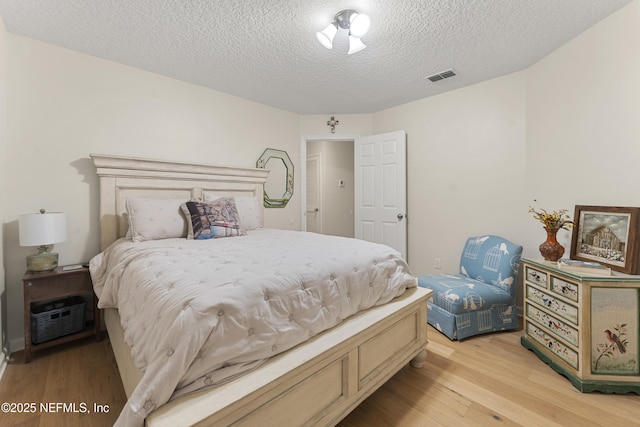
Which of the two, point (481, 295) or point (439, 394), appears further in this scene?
point (481, 295)

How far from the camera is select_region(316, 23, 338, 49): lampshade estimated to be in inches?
Answer: 78.0

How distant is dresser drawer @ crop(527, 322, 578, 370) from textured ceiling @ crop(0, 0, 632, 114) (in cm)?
222

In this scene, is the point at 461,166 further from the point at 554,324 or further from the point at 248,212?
the point at 248,212

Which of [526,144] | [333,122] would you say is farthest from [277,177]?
[526,144]

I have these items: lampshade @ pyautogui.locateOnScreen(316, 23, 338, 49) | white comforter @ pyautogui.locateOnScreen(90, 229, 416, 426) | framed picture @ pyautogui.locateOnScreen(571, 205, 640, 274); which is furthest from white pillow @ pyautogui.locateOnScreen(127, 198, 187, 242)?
framed picture @ pyautogui.locateOnScreen(571, 205, 640, 274)

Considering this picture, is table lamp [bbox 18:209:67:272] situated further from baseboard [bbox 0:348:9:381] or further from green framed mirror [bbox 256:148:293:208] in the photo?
green framed mirror [bbox 256:148:293:208]

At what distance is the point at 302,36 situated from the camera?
2156 mm

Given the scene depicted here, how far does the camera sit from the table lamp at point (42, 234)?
1.91m

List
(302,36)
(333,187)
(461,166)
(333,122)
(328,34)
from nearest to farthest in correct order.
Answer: (328,34), (302,36), (461,166), (333,122), (333,187)

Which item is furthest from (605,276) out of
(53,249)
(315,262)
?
(53,249)

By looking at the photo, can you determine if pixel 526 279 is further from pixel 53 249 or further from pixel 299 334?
pixel 53 249

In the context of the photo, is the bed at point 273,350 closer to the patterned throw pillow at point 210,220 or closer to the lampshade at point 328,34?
the patterned throw pillow at point 210,220

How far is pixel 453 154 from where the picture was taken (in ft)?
10.7

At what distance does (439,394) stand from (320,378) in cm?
89
